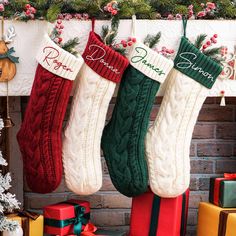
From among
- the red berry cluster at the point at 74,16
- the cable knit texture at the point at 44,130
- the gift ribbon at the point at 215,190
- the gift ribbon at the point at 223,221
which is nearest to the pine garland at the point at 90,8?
the red berry cluster at the point at 74,16

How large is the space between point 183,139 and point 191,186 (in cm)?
51

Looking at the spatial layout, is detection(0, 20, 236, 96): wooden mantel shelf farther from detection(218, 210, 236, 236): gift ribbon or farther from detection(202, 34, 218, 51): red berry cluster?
detection(218, 210, 236, 236): gift ribbon

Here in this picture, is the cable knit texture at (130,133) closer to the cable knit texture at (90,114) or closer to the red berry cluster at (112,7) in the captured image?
the cable knit texture at (90,114)

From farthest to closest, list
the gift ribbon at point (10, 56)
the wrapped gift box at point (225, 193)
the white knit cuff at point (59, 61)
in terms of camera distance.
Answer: the wrapped gift box at point (225, 193) → the gift ribbon at point (10, 56) → the white knit cuff at point (59, 61)

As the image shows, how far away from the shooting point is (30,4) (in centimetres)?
204

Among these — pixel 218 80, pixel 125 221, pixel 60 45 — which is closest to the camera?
pixel 60 45

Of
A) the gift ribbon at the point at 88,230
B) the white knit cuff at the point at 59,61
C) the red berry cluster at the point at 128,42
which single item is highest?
the red berry cluster at the point at 128,42

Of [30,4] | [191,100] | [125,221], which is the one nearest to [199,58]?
[191,100]

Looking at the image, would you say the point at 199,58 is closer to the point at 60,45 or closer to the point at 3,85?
the point at 60,45

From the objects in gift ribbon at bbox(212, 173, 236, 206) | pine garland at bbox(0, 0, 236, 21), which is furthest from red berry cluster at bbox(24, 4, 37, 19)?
gift ribbon at bbox(212, 173, 236, 206)

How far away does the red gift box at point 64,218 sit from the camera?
2039mm

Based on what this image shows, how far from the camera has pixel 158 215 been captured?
2.12 metres

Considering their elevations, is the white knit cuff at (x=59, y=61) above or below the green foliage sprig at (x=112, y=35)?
below

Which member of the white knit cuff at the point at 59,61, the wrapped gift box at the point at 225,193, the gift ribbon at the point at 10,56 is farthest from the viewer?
the wrapped gift box at the point at 225,193
